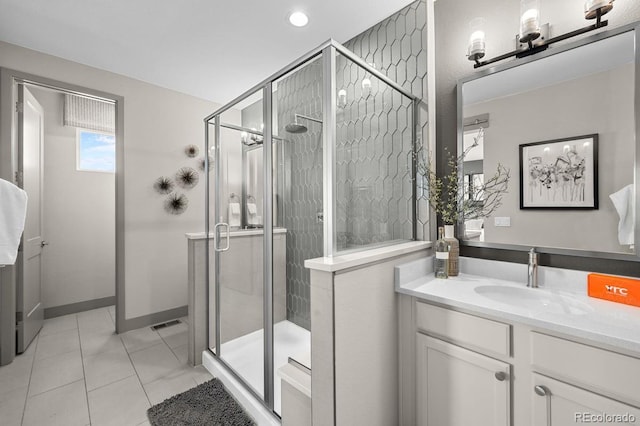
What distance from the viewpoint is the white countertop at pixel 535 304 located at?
89 centimetres

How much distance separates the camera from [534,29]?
1357 millimetres

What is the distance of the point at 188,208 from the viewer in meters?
3.34

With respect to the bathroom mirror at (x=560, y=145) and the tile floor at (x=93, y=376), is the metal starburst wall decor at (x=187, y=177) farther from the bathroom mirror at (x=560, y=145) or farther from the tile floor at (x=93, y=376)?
the bathroom mirror at (x=560, y=145)

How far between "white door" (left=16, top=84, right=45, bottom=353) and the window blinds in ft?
1.50

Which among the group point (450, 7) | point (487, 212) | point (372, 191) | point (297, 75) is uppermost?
point (450, 7)

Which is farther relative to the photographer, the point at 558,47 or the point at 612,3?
the point at 558,47

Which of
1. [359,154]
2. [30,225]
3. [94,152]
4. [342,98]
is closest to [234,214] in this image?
[359,154]

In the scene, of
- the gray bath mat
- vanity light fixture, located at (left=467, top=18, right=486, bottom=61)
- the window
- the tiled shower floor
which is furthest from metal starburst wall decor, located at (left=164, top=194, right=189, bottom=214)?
vanity light fixture, located at (left=467, top=18, right=486, bottom=61)

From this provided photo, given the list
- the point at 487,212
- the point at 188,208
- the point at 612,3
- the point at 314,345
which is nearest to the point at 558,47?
the point at 612,3

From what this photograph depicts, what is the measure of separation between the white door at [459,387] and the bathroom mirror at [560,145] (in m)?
0.71

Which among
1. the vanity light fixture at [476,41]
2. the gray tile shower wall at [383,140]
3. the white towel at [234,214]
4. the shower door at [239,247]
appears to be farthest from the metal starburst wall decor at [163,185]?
the vanity light fixture at [476,41]

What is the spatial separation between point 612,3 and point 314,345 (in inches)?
79.1

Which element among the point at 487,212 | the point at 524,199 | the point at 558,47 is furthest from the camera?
the point at 487,212

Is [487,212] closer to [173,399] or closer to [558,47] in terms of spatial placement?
[558,47]
